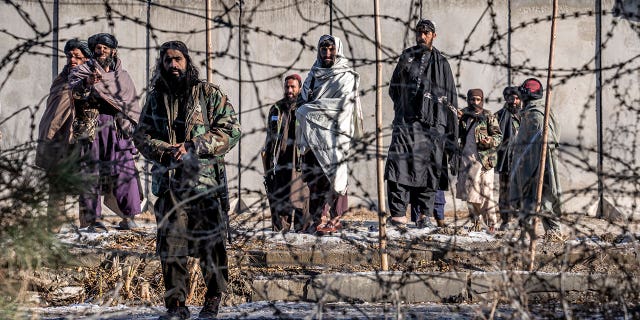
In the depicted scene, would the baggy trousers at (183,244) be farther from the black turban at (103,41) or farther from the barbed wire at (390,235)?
the black turban at (103,41)

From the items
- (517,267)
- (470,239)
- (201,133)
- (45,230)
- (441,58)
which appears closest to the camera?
(45,230)

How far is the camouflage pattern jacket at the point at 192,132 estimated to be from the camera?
21.5 ft

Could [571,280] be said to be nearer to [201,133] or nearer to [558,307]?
[558,307]

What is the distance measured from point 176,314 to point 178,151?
91 centimetres

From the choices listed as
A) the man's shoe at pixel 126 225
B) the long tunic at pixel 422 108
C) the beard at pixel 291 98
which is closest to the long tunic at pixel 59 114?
the man's shoe at pixel 126 225

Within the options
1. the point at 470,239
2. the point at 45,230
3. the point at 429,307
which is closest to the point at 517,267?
the point at 429,307

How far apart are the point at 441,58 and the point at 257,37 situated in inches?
169

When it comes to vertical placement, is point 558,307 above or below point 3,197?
below

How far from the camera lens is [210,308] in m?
6.76

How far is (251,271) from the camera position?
7.97 m

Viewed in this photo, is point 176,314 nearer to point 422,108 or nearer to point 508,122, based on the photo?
point 422,108

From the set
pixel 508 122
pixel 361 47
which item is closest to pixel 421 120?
pixel 508 122

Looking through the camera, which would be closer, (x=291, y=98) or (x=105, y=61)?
(x=105, y=61)

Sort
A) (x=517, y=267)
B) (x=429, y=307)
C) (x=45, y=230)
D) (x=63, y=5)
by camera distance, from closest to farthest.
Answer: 1. (x=45, y=230)
2. (x=517, y=267)
3. (x=429, y=307)
4. (x=63, y=5)
